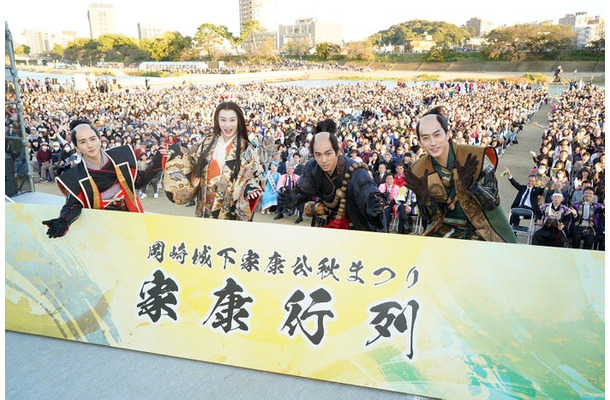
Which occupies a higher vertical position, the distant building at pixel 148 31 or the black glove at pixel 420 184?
the distant building at pixel 148 31

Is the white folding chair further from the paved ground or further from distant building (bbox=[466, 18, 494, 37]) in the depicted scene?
the paved ground

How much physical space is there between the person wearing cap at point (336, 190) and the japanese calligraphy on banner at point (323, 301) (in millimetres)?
348

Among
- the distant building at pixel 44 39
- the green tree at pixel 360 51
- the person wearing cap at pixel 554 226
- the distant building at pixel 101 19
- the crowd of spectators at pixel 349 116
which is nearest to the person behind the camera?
the person wearing cap at pixel 554 226

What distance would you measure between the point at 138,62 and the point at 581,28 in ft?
13.7

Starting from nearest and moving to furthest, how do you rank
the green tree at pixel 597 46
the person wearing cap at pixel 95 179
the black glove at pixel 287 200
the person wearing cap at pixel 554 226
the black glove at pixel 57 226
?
the black glove at pixel 287 200 < the black glove at pixel 57 226 < the person wearing cap at pixel 95 179 < the green tree at pixel 597 46 < the person wearing cap at pixel 554 226

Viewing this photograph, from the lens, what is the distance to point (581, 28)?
333cm

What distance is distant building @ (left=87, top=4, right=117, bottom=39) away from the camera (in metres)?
4.06

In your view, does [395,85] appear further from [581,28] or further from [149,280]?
[149,280]

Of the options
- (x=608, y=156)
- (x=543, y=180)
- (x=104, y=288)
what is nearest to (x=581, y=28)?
(x=543, y=180)

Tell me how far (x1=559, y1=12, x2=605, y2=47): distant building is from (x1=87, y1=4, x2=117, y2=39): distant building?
3.94 meters

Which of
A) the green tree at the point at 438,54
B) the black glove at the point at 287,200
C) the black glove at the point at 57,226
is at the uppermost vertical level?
the green tree at the point at 438,54

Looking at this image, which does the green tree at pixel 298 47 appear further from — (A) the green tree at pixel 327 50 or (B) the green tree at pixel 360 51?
(B) the green tree at pixel 360 51

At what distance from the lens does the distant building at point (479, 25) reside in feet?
12.1

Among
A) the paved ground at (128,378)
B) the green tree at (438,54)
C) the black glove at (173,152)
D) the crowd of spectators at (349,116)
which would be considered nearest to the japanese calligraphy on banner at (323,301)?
the paved ground at (128,378)
